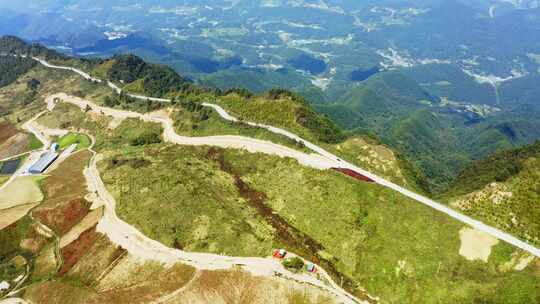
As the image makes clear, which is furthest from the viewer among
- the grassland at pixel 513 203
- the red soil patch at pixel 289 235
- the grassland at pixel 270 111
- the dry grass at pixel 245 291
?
the grassland at pixel 270 111

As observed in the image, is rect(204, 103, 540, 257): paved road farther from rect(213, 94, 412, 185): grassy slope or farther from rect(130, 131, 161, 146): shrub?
rect(130, 131, 161, 146): shrub

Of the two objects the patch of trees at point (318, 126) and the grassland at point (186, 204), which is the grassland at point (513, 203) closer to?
the patch of trees at point (318, 126)

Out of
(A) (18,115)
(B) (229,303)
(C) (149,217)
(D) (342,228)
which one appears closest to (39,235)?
(C) (149,217)

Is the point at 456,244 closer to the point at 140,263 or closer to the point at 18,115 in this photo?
the point at 140,263

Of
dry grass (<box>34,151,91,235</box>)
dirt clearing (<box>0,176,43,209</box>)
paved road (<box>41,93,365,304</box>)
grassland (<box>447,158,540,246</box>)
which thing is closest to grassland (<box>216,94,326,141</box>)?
paved road (<box>41,93,365,304</box>)

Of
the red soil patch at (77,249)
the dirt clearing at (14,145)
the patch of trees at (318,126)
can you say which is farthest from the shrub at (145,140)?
the patch of trees at (318,126)

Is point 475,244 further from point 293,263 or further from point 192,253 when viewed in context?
point 192,253

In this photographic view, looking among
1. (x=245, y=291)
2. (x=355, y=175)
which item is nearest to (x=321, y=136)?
(x=355, y=175)
